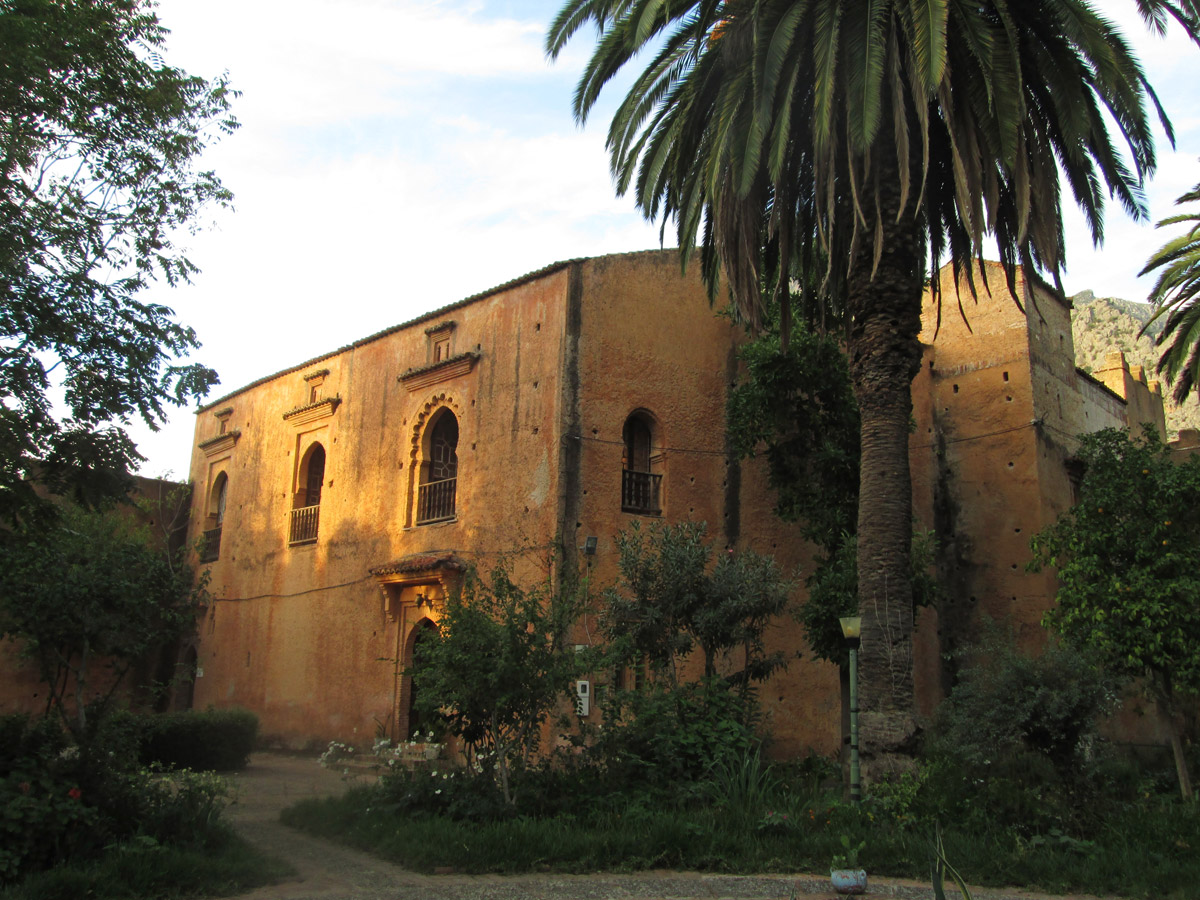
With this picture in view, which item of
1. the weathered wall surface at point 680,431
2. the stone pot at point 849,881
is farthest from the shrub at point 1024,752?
the weathered wall surface at point 680,431

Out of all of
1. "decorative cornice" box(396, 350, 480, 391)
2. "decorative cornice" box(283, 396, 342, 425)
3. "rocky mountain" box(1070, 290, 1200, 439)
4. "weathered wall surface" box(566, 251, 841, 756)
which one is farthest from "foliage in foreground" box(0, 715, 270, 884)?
"rocky mountain" box(1070, 290, 1200, 439)

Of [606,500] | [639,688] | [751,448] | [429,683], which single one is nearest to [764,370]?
[751,448]

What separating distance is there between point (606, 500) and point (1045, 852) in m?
8.18

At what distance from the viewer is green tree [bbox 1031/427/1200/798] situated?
510 inches

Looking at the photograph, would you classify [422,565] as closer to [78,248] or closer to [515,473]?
[515,473]

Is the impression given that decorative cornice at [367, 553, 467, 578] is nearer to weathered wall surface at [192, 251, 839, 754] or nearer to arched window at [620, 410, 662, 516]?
weathered wall surface at [192, 251, 839, 754]

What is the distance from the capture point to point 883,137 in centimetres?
1064

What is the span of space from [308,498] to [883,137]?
14.7m

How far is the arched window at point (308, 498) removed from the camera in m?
20.3

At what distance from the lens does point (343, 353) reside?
20.3m

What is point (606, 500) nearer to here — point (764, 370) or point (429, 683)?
point (764, 370)

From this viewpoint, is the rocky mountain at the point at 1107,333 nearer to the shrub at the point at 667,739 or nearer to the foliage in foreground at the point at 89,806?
the shrub at the point at 667,739

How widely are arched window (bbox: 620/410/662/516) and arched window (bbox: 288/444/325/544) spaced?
24.6 ft

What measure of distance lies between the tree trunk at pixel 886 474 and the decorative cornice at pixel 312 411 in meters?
12.4
